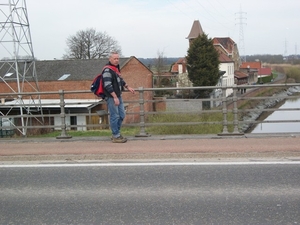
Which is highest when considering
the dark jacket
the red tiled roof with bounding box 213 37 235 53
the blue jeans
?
the red tiled roof with bounding box 213 37 235 53

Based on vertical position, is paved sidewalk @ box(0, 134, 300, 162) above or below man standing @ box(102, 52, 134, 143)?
below

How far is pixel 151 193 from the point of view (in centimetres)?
561

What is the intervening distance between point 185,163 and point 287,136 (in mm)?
3270

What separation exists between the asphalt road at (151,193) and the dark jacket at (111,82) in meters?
1.86

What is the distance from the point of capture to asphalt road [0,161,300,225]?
4.73m

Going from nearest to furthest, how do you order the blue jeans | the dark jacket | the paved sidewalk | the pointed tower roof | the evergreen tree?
→ 1. the paved sidewalk
2. the dark jacket
3. the blue jeans
4. the evergreen tree
5. the pointed tower roof

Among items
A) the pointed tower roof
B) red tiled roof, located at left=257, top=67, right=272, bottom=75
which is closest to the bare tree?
the pointed tower roof

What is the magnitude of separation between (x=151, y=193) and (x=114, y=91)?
3547 millimetres

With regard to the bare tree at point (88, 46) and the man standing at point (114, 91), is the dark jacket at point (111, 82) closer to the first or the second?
the man standing at point (114, 91)

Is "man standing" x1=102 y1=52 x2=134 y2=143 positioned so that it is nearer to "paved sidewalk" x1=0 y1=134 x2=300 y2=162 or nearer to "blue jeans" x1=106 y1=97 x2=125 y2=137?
"blue jeans" x1=106 y1=97 x2=125 y2=137

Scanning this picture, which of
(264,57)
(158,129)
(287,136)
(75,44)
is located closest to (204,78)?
(75,44)

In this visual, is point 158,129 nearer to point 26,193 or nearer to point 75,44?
point 26,193

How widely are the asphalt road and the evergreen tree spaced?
48.5 meters

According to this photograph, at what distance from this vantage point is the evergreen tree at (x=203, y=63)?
55.1m
